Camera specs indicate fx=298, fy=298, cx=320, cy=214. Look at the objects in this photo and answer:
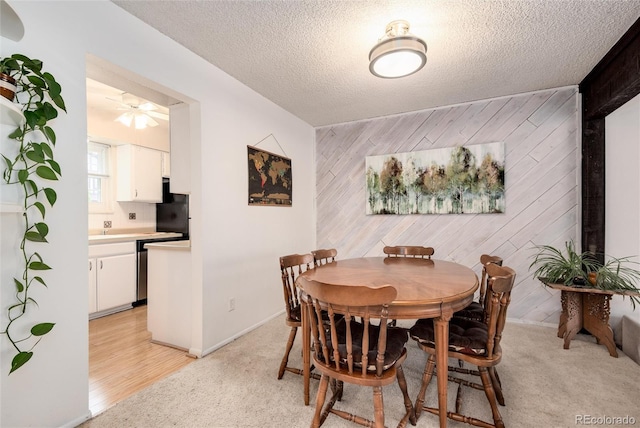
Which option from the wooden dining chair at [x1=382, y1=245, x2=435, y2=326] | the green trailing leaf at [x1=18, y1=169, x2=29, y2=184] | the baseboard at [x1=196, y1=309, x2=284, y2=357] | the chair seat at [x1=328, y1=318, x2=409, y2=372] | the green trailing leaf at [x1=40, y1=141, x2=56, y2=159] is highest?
the green trailing leaf at [x1=40, y1=141, x2=56, y2=159]

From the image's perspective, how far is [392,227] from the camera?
388 centimetres

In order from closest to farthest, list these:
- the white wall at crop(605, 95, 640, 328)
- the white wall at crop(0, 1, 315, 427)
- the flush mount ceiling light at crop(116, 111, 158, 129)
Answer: the white wall at crop(0, 1, 315, 427) < the white wall at crop(605, 95, 640, 328) < the flush mount ceiling light at crop(116, 111, 158, 129)

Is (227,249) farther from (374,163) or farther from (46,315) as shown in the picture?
(374,163)

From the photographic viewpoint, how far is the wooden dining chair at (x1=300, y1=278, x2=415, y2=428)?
1.30 meters

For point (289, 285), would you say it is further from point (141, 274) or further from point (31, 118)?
point (141, 274)

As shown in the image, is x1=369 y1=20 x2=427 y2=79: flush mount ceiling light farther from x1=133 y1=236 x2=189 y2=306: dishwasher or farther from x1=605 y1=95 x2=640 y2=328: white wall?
x1=133 y1=236 x2=189 y2=306: dishwasher

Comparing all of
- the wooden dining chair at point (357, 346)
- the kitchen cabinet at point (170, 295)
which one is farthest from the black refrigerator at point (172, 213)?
the wooden dining chair at point (357, 346)

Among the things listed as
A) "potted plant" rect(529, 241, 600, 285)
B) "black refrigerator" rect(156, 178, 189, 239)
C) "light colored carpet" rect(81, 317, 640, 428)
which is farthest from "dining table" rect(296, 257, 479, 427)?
"black refrigerator" rect(156, 178, 189, 239)

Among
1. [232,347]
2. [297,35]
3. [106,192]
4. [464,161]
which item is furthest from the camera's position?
[106,192]

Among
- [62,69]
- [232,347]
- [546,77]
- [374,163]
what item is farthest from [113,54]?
[546,77]

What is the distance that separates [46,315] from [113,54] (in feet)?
5.19

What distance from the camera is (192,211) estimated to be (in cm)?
253

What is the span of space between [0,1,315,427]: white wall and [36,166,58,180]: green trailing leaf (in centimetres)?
20

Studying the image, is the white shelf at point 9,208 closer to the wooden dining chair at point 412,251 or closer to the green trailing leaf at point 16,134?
the green trailing leaf at point 16,134
